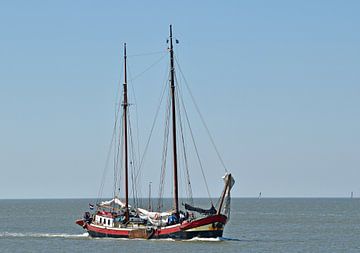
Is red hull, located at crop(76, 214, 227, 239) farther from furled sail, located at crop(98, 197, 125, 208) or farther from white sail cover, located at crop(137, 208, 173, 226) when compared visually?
furled sail, located at crop(98, 197, 125, 208)

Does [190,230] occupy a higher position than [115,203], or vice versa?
[115,203]

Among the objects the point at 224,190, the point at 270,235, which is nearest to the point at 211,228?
the point at 224,190

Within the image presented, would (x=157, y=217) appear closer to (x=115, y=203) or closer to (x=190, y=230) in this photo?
(x=190, y=230)

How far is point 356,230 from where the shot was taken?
120500 mm

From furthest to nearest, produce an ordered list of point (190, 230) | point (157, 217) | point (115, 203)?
1. point (115, 203)
2. point (157, 217)
3. point (190, 230)

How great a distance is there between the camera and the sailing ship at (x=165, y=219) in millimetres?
81688

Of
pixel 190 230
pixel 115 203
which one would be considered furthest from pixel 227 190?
pixel 115 203

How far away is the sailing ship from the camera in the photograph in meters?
81.7

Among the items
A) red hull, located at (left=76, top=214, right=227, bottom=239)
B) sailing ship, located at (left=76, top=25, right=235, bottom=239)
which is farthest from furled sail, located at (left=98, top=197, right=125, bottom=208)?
red hull, located at (left=76, top=214, right=227, bottom=239)

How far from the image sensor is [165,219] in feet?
282

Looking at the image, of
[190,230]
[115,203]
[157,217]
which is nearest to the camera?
[190,230]

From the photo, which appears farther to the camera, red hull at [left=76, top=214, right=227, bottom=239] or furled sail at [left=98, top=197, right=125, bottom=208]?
furled sail at [left=98, top=197, right=125, bottom=208]

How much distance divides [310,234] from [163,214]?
29101 mm

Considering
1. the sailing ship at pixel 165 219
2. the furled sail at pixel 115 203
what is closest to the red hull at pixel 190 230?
the sailing ship at pixel 165 219
